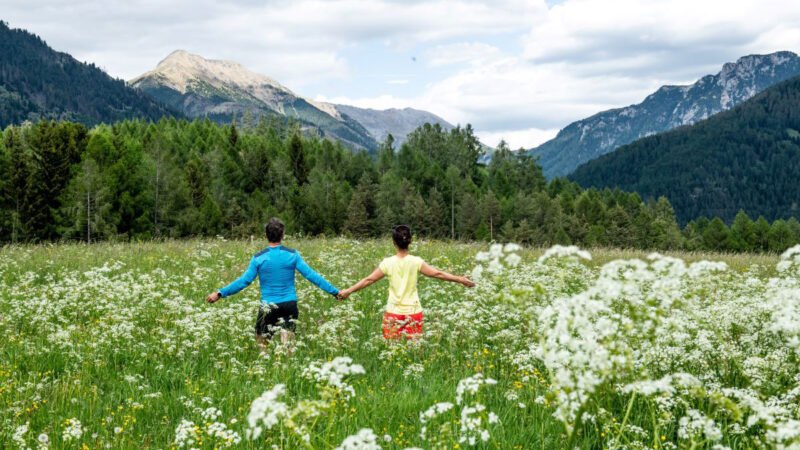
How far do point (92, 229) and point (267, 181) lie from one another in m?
43.4

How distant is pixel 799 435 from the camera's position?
311cm

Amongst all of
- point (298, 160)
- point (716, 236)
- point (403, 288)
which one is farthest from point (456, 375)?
point (716, 236)

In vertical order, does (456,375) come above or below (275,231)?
below

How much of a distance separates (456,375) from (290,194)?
93093 millimetres

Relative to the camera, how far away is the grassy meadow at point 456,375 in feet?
11.2

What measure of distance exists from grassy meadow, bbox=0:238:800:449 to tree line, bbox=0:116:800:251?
4057 centimetres

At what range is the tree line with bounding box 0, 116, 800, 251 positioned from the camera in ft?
218

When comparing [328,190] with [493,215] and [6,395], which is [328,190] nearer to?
[493,215]

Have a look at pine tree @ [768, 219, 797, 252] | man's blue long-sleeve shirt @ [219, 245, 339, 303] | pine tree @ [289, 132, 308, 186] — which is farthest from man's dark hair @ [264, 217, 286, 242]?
pine tree @ [768, 219, 797, 252]

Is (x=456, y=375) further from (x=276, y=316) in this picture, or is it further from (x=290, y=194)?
(x=290, y=194)

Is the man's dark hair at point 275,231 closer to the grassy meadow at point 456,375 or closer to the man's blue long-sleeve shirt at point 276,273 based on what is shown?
the man's blue long-sleeve shirt at point 276,273

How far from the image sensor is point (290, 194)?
323 feet

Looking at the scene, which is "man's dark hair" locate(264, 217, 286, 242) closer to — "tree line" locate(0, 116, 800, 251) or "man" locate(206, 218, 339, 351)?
"man" locate(206, 218, 339, 351)

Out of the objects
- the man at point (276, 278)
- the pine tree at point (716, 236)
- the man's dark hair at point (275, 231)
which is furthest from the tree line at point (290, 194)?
the man's dark hair at point (275, 231)
